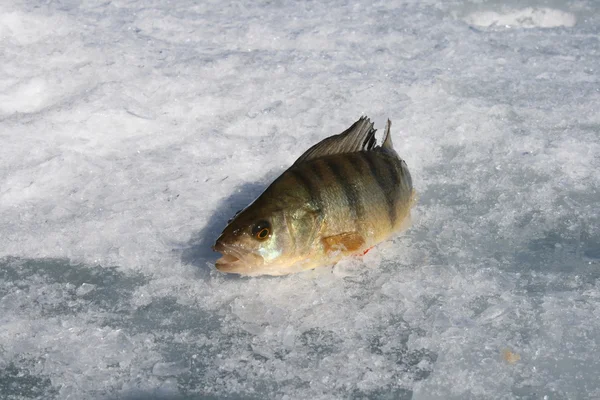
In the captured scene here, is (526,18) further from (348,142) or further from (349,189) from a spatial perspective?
(349,189)

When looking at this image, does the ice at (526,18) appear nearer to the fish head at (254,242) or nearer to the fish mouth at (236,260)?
the fish head at (254,242)

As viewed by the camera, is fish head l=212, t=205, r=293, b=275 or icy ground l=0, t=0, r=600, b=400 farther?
fish head l=212, t=205, r=293, b=275

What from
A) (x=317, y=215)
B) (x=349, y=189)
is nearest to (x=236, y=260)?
(x=317, y=215)

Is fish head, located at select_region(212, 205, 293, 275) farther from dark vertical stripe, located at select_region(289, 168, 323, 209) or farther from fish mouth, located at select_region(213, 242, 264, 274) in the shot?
dark vertical stripe, located at select_region(289, 168, 323, 209)

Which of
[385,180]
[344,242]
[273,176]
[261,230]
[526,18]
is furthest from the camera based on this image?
[526,18]

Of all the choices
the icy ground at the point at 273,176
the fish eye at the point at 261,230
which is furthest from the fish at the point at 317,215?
the icy ground at the point at 273,176

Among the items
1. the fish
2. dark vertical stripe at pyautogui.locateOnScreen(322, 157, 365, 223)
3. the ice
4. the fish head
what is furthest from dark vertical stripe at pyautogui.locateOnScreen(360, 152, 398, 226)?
the ice
